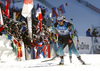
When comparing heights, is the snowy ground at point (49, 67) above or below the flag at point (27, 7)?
below

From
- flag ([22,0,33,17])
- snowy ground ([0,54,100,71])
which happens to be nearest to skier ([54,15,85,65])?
snowy ground ([0,54,100,71])

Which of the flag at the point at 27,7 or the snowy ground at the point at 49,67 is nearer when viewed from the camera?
the snowy ground at the point at 49,67

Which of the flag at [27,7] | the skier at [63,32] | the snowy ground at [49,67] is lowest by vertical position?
the snowy ground at [49,67]

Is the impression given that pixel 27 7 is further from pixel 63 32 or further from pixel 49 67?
pixel 49 67

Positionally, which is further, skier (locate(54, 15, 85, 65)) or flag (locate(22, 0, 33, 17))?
flag (locate(22, 0, 33, 17))

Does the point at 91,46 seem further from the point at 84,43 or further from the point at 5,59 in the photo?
the point at 5,59

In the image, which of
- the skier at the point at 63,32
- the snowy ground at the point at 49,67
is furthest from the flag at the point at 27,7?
the skier at the point at 63,32

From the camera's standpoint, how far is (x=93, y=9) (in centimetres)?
2756

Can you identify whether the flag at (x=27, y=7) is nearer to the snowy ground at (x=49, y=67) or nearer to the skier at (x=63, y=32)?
the snowy ground at (x=49, y=67)

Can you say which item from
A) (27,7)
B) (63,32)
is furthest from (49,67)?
(27,7)

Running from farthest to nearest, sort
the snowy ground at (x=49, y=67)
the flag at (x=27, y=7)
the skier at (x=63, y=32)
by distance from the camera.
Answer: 1. the flag at (x=27, y=7)
2. the skier at (x=63, y=32)
3. the snowy ground at (x=49, y=67)

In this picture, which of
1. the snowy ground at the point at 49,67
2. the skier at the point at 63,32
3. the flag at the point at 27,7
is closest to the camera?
the snowy ground at the point at 49,67

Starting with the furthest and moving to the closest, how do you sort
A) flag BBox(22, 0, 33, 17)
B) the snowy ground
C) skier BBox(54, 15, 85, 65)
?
flag BBox(22, 0, 33, 17) → skier BBox(54, 15, 85, 65) → the snowy ground

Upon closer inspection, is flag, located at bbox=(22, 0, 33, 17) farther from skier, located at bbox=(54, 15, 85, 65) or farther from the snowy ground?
skier, located at bbox=(54, 15, 85, 65)
